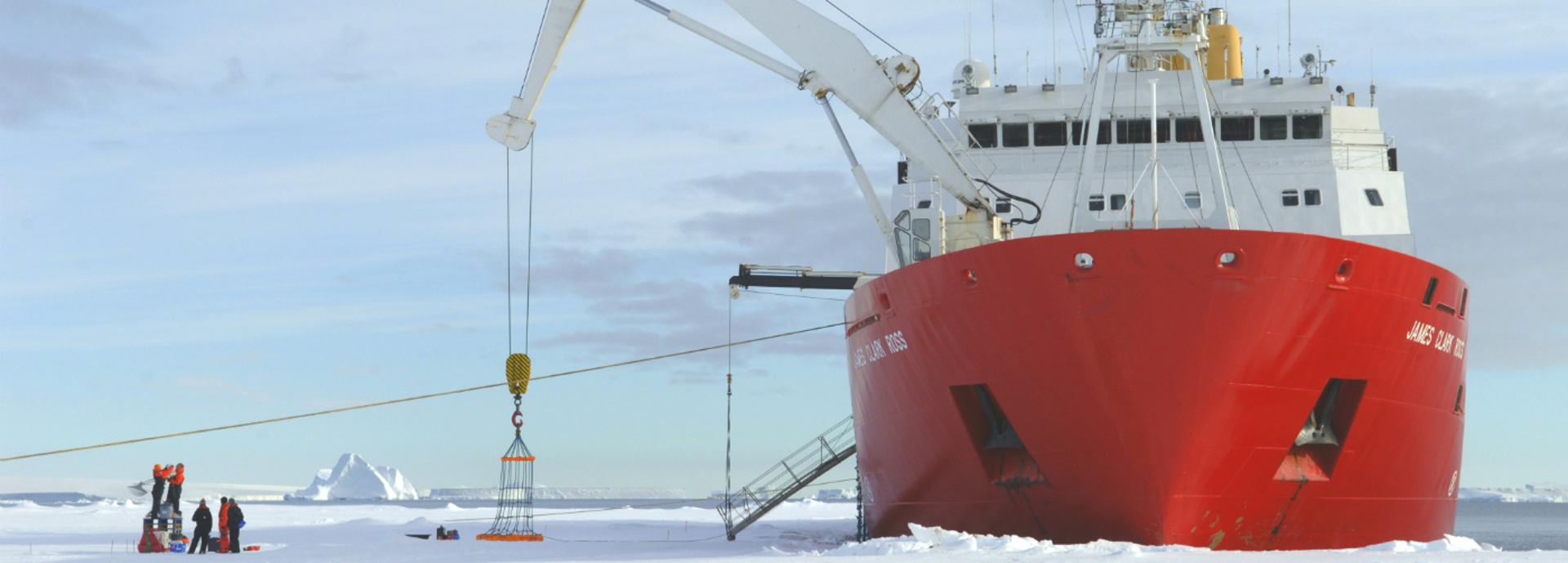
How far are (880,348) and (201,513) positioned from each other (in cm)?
859

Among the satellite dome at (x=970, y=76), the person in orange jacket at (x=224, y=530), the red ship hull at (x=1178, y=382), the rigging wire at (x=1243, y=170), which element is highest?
the satellite dome at (x=970, y=76)

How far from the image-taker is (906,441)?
573 inches

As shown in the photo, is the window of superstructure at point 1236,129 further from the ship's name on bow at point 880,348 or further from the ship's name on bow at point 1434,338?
the ship's name on bow at point 880,348

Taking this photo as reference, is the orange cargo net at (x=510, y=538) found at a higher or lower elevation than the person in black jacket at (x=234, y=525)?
lower

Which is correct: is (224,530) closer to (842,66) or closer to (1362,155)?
(842,66)

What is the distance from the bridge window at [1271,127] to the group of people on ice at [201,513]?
1478cm

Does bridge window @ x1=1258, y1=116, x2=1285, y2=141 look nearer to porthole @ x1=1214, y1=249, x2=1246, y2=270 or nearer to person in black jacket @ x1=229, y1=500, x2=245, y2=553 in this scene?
porthole @ x1=1214, y1=249, x2=1246, y2=270

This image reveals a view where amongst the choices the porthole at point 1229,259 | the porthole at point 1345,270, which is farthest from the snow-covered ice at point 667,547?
the porthole at point 1229,259

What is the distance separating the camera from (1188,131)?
1930 cm

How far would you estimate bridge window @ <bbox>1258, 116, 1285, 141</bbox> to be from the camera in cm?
1919

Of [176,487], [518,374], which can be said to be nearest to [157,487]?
[176,487]

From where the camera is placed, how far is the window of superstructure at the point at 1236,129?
19281 mm

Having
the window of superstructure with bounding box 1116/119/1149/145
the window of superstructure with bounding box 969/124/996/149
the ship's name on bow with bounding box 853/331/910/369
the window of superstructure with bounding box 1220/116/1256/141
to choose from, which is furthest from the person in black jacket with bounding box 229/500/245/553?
the window of superstructure with bounding box 1220/116/1256/141

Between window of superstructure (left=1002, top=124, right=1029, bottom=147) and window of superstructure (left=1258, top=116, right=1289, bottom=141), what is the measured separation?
334cm
